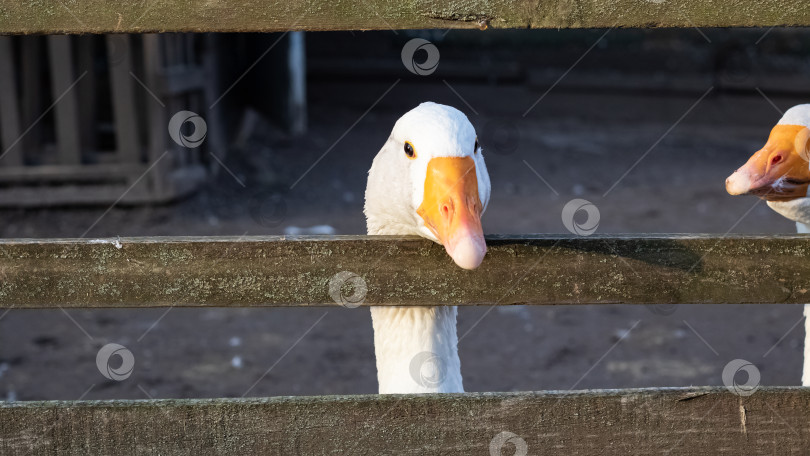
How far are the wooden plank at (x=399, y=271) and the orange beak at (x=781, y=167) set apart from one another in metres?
0.84

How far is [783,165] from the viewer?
259cm

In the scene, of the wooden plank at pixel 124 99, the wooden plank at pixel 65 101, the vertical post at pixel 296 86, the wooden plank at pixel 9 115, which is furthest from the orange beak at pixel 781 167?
the vertical post at pixel 296 86

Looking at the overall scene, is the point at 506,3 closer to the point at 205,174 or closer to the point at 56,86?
the point at 56,86

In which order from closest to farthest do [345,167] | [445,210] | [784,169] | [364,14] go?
[364,14] → [445,210] → [784,169] → [345,167]

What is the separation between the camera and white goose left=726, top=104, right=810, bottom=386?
8.29 feet

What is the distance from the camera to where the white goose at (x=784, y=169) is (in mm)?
2525

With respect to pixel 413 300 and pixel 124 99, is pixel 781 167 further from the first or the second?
pixel 124 99

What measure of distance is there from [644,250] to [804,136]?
3.91 feet

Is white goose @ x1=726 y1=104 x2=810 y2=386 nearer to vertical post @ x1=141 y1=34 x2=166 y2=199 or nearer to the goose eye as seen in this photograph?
the goose eye

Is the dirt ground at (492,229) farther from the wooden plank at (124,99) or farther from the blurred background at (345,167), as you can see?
the wooden plank at (124,99)

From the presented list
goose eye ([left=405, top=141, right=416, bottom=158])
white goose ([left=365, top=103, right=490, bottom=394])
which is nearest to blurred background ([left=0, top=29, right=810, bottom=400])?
white goose ([left=365, top=103, right=490, bottom=394])

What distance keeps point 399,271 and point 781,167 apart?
4.82 ft

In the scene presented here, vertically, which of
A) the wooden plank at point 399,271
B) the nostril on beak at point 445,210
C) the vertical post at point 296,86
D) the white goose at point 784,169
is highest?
the vertical post at point 296,86

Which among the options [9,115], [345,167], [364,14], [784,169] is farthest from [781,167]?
[345,167]
